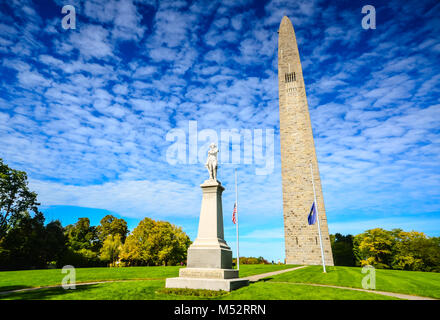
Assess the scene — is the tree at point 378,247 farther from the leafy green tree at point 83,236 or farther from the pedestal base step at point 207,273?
the leafy green tree at point 83,236

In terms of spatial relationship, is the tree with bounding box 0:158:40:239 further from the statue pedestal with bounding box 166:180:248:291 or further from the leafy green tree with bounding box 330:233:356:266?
the leafy green tree with bounding box 330:233:356:266

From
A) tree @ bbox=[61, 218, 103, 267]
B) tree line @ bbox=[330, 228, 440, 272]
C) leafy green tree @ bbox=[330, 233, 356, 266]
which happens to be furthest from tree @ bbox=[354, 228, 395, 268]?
tree @ bbox=[61, 218, 103, 267]

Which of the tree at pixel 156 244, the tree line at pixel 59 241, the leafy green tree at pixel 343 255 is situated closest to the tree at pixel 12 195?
the tree line at pixel 59 241

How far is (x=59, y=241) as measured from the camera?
1382 inches

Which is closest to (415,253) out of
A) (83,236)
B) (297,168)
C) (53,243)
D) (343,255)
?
(343,255)

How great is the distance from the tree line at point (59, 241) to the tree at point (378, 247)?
35.1 meters

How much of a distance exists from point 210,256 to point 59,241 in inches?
1396

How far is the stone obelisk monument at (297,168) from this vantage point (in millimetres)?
29109

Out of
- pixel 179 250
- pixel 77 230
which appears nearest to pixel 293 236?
pixel 179 250

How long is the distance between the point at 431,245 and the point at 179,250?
4240 centimetres

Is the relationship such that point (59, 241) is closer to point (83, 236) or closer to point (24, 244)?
point (24, 244)

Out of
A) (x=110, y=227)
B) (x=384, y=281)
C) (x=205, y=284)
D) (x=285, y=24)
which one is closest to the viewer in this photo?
(x=205, y=284)

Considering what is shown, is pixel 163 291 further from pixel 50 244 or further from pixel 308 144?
pixel 50 244
